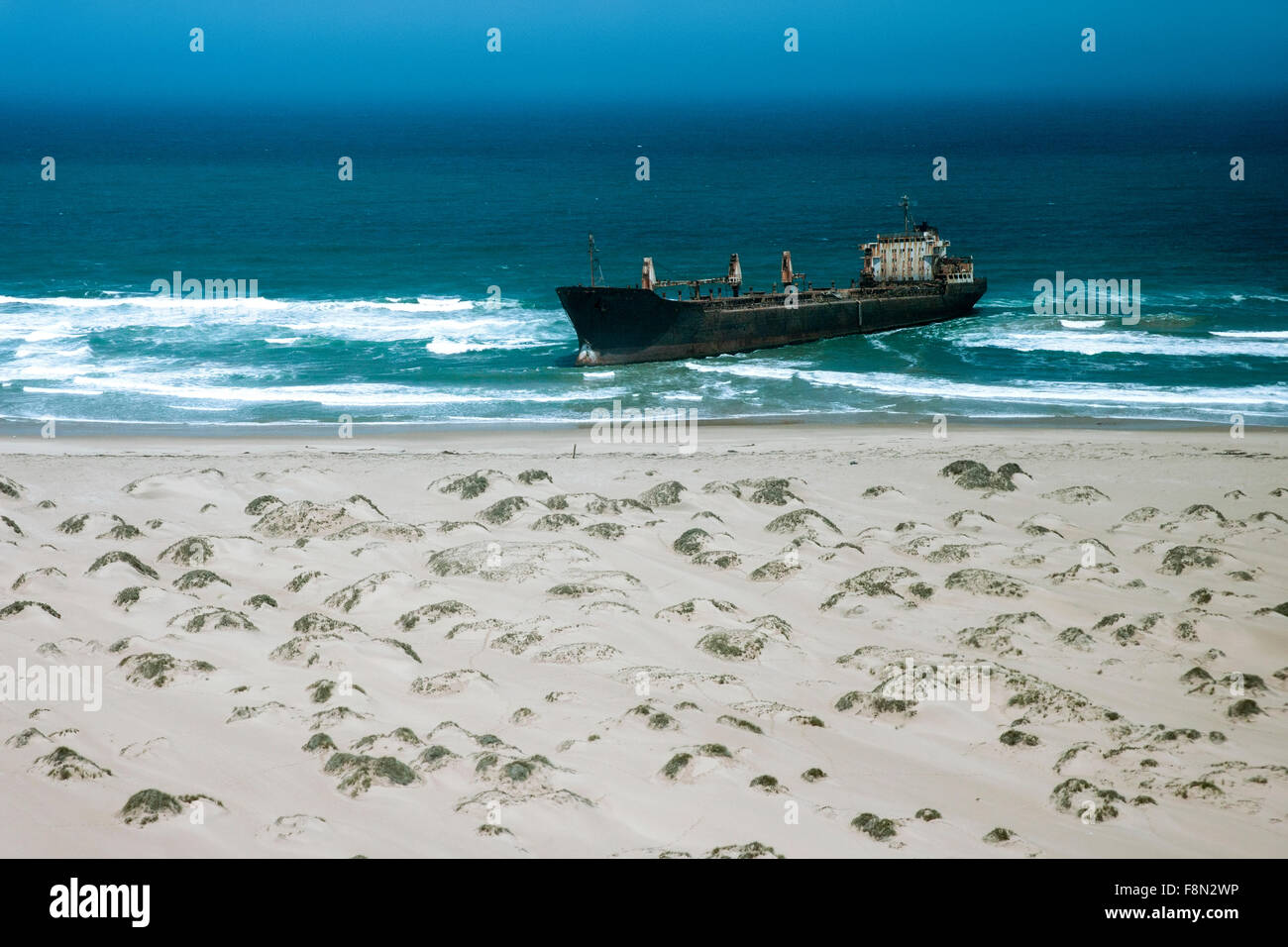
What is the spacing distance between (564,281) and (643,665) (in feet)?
158

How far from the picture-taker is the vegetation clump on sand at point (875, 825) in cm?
909

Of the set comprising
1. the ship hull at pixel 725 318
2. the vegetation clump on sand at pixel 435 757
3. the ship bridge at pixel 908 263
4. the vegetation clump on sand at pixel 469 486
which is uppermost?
the ship bridge at pixel 908 263

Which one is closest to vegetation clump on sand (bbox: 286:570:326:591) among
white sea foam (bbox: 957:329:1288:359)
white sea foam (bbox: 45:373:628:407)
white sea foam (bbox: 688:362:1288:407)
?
white sea foam (bbox: 45:373:628:407)

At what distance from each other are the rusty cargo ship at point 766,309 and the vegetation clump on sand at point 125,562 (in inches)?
1099

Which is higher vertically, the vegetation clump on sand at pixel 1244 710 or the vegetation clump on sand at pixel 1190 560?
the vegetation clump on sand at pixel 1190 560

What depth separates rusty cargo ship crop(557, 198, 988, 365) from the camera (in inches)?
1663

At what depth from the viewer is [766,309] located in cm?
4447

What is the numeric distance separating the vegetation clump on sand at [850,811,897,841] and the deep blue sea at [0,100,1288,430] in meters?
26.2

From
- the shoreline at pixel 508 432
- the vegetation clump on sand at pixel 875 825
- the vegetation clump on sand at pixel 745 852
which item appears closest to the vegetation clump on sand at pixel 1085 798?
the vegetation clump on sand at pixel 875 825

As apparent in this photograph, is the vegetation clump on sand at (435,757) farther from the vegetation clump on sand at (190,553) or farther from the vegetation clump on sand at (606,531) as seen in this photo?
the vegetation clump on sand at (606,531)

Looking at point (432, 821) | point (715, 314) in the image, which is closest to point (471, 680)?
point (432, 821)

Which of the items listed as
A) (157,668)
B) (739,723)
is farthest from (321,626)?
(739,723)

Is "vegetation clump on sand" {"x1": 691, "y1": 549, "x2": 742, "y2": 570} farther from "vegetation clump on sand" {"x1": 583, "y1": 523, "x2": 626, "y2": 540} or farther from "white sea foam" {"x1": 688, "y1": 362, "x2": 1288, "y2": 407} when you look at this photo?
"white sea foam" {"x1": 688, "y1": 362, "x2": 1288, "y2": 407}

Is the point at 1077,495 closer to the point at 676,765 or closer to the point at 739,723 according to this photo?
the point at 739,723
